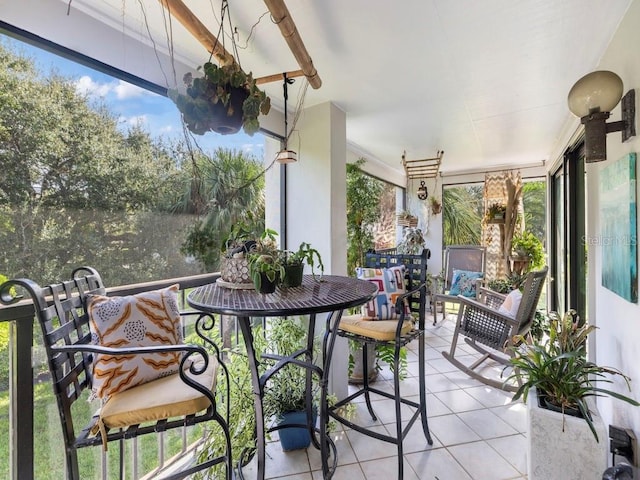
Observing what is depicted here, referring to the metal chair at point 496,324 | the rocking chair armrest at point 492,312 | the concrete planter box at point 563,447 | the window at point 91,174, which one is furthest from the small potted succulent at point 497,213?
the window at point 91,174

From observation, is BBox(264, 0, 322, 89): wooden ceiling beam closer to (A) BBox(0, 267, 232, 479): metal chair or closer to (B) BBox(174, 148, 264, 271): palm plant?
(B) BBox(174, 148, 264, 271): palm plant

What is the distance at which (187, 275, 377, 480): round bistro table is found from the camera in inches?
45.9

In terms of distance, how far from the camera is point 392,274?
2.26 metres

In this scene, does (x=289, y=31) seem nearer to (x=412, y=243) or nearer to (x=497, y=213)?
(x=412, y=243)

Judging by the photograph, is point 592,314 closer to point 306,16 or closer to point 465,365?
point 465,365

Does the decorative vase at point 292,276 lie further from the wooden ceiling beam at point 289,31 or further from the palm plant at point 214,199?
the wooden ceiling beam at point 289,31

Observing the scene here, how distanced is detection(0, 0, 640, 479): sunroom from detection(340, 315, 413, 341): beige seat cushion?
0.57 meters

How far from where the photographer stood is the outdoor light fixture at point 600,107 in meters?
1.42

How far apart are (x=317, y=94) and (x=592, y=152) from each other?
1.71 m

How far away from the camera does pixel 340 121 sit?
264 centimetres

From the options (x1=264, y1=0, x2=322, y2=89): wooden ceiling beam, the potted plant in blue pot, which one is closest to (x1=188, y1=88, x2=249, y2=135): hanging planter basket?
(x1=264, y1=0, x2=322, y2=89): wooden ceiling beam

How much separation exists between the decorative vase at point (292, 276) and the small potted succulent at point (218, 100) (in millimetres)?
676

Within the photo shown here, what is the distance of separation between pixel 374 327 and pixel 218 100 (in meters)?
1.46

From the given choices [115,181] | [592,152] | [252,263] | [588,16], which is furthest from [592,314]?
[115,181]
